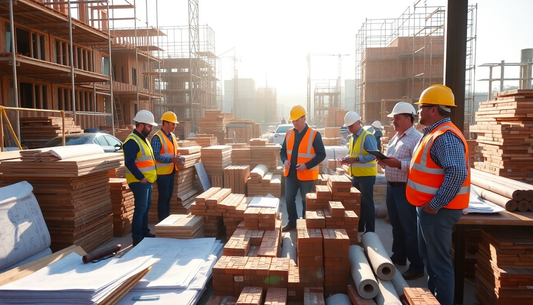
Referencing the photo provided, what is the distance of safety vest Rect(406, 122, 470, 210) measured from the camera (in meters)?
3.32

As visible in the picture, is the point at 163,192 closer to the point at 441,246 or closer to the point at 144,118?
the point at 144,118

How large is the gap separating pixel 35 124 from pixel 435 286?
610 inches

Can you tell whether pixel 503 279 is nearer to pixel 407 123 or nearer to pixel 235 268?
pixel 407 123

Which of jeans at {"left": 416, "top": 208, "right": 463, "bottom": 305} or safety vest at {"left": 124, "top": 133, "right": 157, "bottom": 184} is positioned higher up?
safety vest at {"left": 124, "top": 133, "right": 157, "bottom": 184}

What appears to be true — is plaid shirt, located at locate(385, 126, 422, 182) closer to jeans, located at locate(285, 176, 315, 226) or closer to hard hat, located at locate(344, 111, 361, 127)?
hard hat, located at locate(344, 111, 361, 127)

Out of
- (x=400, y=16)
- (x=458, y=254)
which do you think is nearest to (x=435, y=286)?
(x=458, y=254)

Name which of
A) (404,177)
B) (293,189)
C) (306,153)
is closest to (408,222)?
(404,177)

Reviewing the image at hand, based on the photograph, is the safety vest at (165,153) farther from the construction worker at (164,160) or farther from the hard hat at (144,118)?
the hard hat at (144,118)

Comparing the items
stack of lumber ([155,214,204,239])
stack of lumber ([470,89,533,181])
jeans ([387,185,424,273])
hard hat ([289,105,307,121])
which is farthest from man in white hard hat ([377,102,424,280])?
stack of lumber ([470,89,533,181])

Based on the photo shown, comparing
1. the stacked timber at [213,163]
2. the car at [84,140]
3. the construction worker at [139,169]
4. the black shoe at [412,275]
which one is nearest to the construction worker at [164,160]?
the construction worker at [139,169]

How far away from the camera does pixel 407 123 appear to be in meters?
4.78

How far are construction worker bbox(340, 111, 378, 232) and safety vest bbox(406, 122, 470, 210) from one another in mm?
2370

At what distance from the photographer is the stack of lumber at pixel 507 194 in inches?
163

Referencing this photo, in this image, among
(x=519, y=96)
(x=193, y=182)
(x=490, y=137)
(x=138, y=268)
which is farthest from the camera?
(x=193, y=182)
